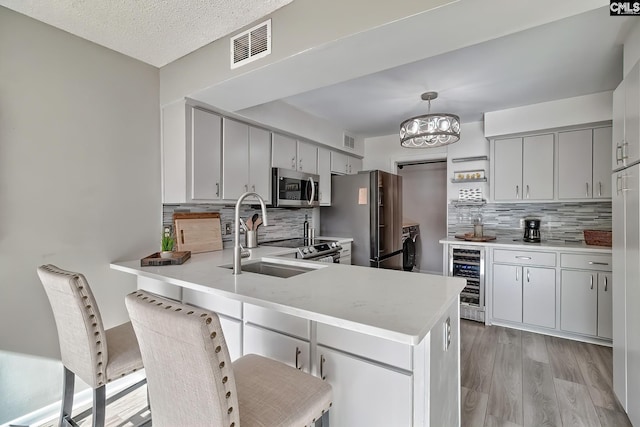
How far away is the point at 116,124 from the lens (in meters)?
2.20

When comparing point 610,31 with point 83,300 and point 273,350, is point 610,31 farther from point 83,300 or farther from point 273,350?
point 83,300

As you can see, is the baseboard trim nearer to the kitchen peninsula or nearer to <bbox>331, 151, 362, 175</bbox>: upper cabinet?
the kitchen peninsula

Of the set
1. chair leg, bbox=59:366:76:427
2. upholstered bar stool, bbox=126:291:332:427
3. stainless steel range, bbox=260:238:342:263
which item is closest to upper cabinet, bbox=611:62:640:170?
upholstered bar stool, bbox=126:291:332:427

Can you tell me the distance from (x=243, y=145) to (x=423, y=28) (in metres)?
1.83

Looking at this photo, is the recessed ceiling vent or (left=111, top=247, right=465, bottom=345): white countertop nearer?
(left=111, top=247, right=465, bottom=345): white countertop

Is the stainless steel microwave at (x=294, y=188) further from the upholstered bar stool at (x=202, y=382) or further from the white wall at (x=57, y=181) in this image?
the upholstered bar stool at (x=202, y=382)

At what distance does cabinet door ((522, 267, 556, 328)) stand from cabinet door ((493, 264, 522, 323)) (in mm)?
45

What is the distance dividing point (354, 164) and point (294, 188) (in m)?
1.59

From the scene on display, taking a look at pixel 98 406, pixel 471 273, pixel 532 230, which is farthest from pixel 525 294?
pixel 98 406

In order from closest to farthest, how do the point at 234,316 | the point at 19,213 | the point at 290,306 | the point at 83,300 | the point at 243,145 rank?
the point at 290,306, the point at 83,300, the point at 234,316, the point at 19,213, the point at 243,145

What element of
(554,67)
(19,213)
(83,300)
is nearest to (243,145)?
(19,213)

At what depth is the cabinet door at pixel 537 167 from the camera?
3.35 meters

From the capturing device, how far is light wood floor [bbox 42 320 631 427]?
1865mm

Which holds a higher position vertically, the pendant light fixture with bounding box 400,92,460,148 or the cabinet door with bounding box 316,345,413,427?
the pendant light fixture with bounding box 400,92,460,148
